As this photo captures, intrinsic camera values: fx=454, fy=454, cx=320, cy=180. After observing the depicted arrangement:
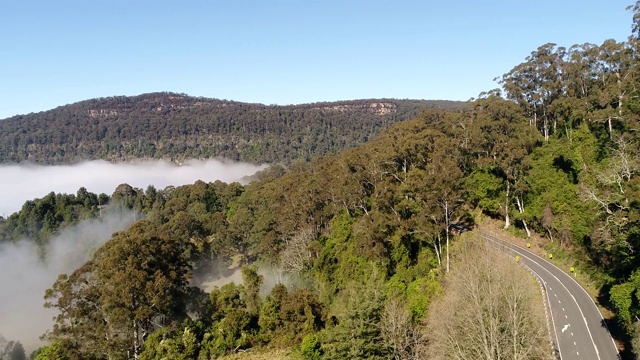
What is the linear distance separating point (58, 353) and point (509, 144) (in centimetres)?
4266

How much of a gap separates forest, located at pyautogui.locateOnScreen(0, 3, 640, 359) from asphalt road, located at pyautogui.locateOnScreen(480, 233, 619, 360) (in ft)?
3.66

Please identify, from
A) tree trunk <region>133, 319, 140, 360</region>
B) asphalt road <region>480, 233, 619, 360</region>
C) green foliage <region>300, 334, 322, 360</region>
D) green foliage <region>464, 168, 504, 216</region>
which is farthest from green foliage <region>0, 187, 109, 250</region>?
asphalt road <region>480, 233, 619, 360</region>

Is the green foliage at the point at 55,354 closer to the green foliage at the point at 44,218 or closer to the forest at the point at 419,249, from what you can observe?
the forest at the point at 419,249

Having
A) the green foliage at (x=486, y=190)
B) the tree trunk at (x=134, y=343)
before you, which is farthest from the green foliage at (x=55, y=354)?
the green foliage at (x=486, y=190)

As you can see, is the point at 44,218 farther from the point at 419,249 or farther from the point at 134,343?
the point at 419,249

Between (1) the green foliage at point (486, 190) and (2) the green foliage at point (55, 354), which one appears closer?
(2) the green foliage at point (55, 354)

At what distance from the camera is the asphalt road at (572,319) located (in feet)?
88.1

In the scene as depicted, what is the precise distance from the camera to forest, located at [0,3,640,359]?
25328 mm

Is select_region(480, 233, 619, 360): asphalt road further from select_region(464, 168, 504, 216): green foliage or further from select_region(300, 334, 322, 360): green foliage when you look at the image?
select_region(300, 334, 322, 360): green foliage

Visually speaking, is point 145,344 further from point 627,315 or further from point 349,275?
point 627,315

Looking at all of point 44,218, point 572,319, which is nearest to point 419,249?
point 572,319

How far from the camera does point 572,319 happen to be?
3023cm

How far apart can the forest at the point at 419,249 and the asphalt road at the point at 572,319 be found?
112 cm

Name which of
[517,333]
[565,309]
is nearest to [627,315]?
[565,309]
